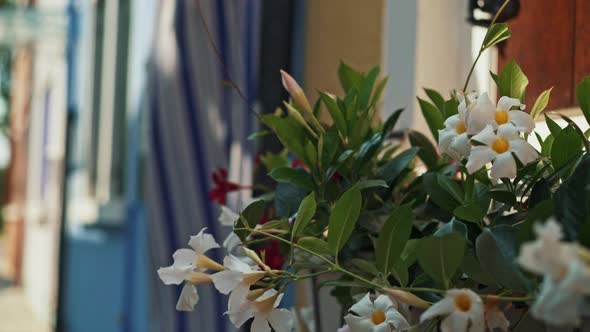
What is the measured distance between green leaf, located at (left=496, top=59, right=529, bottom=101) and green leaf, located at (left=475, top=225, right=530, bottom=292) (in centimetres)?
18

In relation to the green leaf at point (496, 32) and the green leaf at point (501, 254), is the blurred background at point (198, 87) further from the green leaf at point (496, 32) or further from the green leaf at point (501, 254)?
the green leaf at point (501, 254)

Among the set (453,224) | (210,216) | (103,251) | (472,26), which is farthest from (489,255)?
(103,251)

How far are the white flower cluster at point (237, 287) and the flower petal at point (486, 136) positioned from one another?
170 mm

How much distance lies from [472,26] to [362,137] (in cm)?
61

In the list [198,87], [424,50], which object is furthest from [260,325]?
[198,87]

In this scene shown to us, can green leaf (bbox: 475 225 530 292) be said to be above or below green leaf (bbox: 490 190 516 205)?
below

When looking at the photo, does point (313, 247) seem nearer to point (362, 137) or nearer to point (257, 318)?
point (257, 318)

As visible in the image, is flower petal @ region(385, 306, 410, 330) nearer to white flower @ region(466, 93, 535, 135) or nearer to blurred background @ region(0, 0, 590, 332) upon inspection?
white flower @ region(466, 93, 535, 135)

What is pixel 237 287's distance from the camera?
55cm

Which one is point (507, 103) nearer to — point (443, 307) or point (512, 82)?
point (512, 82)

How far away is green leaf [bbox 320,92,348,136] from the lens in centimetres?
75

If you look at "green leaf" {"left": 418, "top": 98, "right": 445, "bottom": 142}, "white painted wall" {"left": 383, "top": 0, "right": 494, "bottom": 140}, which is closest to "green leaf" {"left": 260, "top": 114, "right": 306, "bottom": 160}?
"green leaf" {"left": 418, "top": 98, "right": 445, "bottom": 142}

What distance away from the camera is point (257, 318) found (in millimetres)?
563

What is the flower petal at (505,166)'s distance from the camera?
1.65 ft
